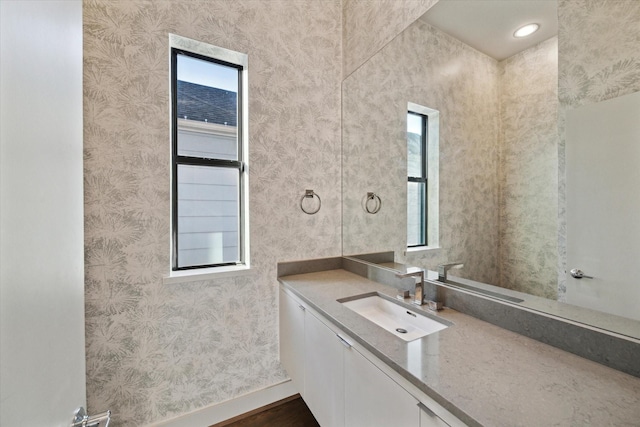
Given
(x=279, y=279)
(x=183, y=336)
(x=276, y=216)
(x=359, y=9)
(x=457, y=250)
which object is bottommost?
(x=183, y=336)

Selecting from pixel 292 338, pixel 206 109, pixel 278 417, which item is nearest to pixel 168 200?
pixel 206 109

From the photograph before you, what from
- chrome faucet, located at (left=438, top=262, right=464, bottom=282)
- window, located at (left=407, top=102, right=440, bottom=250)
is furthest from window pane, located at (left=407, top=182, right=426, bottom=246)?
chrome faucet, located at (left=438, top=262, right=464, bottom=282)

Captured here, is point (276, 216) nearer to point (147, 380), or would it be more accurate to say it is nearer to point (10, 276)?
point (147, 380)

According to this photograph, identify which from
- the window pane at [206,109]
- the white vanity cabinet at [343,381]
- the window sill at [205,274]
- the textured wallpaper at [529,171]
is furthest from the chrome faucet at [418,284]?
the window pane at [206,109]

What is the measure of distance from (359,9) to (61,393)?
2549 millimetres

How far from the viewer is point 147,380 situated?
1.51 m

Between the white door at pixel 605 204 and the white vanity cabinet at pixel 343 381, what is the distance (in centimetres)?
68

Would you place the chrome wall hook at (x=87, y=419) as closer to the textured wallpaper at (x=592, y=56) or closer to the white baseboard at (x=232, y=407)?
the white baseboard at (x=232, y=407)

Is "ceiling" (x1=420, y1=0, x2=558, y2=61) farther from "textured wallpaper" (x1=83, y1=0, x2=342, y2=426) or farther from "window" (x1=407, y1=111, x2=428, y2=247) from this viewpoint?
"textured wallpaper" (x1=83, y1=0, x2=342, y2=426)

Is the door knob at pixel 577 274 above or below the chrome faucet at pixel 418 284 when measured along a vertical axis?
above

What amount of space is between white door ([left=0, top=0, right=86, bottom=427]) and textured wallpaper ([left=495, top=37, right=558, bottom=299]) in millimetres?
1424

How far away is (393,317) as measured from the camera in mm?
1450

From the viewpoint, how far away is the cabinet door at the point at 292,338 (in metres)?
1.54

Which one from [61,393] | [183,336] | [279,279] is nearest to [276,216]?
[279,279]
